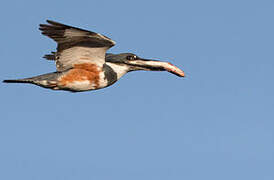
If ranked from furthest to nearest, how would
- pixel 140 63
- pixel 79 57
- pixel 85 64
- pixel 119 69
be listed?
pixel 140 63, pixel 119 69, pixel 85 64, pixel 79 57

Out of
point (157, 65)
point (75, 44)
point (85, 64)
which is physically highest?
point (75, 44)

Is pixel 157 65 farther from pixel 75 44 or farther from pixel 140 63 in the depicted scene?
pixel 75 44

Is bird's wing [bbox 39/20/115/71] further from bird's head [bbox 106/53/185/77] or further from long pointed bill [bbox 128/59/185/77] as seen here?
long pointed bill [bbox 128/59/185/77]

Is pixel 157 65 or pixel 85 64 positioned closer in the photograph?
pixel 85 64

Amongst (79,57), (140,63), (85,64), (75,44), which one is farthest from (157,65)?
(75,44)

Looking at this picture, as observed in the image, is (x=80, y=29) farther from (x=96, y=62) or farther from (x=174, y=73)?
(x=174, y=73)

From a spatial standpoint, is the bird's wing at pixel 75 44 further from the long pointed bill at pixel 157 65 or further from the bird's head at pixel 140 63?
the long pointed bill at pixel 157 65

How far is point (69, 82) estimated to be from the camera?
15.8 m

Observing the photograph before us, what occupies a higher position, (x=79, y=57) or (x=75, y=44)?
(x=75, y=44)

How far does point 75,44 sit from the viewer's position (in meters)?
15.1

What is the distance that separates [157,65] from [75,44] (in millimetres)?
3135

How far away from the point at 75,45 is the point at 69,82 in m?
1.32

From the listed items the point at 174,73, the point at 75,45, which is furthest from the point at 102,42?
the point at 174,73

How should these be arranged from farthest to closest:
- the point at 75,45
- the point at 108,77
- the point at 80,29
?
the point at 108,77 < the point at 75,45 < the point at 80,29
